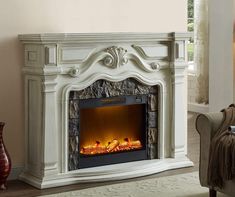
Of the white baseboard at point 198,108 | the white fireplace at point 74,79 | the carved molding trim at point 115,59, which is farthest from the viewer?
the white baseboard at point 198,108

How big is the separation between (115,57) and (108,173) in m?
1.05

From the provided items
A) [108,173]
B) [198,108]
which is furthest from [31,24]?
[198,108]

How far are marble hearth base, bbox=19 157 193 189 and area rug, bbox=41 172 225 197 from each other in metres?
0.14

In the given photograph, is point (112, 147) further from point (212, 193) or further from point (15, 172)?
point (212, 193)

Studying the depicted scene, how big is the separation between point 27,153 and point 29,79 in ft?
2.20

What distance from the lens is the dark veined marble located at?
5.42 metres

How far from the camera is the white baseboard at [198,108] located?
9.66 m

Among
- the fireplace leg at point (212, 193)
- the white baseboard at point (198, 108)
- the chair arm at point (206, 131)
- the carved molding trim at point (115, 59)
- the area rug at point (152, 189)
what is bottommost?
the area rug at point (152, 189)

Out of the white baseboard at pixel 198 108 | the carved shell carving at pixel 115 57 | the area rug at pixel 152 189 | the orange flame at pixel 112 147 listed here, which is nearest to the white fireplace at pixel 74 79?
the carved shell carving at pixel 115 57

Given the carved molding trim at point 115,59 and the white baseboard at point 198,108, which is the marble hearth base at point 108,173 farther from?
the white baseboard at point 198,108

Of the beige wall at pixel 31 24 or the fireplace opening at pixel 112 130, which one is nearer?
the beige wall at pixel 31 24

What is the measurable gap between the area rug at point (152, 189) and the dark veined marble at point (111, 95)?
46 cm

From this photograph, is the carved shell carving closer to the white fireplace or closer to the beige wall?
the white fireplace

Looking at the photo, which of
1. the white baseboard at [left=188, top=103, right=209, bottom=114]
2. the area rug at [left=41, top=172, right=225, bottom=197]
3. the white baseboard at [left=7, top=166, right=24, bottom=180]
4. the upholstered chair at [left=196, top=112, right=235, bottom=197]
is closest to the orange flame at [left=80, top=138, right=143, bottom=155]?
the area rug at [left=41, top=172, right=225, bottom=197]
